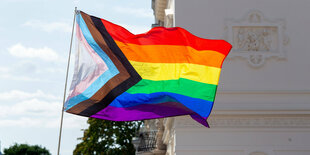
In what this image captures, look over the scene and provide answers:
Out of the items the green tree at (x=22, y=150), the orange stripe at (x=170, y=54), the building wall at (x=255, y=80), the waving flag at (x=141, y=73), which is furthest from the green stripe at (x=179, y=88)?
the green tree at (x=22, y=150)

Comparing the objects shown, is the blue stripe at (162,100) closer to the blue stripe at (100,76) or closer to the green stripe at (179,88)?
the green stripe at (179,88)

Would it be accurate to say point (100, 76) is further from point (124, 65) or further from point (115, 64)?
point (124, 65)

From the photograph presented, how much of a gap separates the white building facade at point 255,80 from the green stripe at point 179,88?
2.92 m

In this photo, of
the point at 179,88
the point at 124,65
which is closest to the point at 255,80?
the point at 179,88

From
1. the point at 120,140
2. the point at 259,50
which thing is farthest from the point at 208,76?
the point at 120,140

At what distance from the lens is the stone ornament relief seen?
48.0 ft

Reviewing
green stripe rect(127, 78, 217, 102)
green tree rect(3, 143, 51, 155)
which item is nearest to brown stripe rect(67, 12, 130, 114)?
green stripe rect(127, 78, 217, 102)

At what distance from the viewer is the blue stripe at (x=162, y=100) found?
10.8 metres

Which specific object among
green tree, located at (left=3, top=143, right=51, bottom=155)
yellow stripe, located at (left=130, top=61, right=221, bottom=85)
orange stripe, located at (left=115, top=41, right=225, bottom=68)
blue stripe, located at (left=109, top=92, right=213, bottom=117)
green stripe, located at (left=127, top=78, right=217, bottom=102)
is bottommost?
green tree, located at (left=3, top=143, right=51, bottom=155)

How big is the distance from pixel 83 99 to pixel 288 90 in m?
6.66

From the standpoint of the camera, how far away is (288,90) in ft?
47.4

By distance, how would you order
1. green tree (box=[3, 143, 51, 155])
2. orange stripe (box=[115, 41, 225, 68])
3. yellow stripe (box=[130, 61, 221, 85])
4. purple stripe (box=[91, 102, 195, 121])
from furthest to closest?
green tree (box=[3, 143, 51, 155])
orange stripe (box=[115, 41, 225, 68])
yellow stripe (box=[130, 61, 221, 85])
purple stripe (box=[91, 102, 195, 121])

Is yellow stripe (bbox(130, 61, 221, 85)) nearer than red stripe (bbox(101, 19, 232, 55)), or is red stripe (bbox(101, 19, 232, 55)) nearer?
yellow stripe (bbox(130, 61, 221, 85))

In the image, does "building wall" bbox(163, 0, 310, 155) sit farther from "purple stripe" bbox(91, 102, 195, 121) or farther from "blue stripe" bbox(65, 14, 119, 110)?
"blue stripe" bbox(65, 14, 119, 110)
